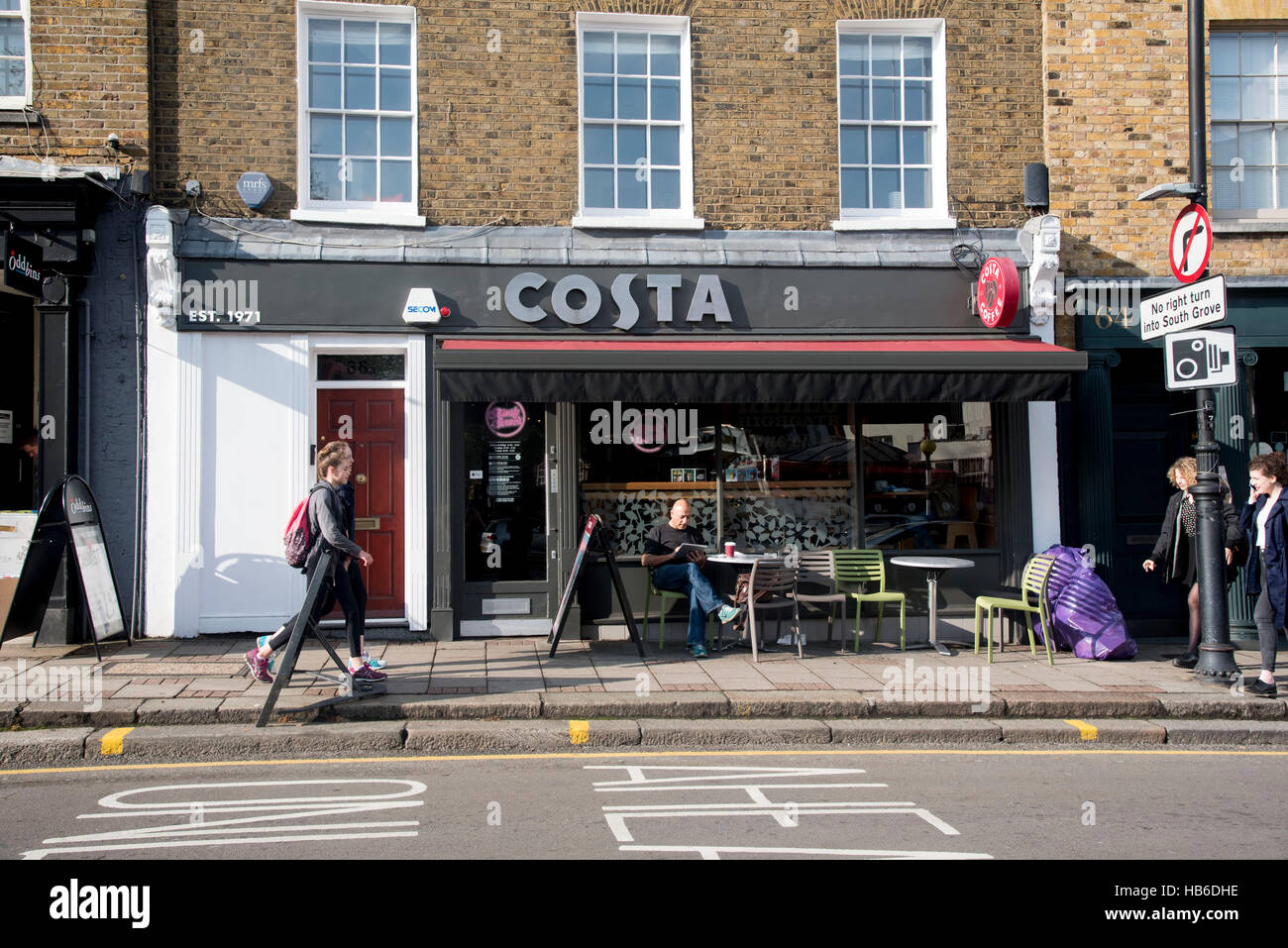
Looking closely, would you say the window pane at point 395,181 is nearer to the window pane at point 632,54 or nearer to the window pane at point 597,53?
the window pane at point 597,53

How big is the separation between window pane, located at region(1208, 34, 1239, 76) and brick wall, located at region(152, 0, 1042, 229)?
6.77 feet

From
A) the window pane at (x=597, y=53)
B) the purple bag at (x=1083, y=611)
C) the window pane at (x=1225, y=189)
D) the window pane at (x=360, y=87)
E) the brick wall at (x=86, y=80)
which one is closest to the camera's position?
the purple bag at (x=1083, y=611)

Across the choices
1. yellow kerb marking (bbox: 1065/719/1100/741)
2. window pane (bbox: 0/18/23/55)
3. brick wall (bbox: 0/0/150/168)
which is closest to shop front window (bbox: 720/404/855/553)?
yellow kerb marking (bbox: 1065/719/1100/741)

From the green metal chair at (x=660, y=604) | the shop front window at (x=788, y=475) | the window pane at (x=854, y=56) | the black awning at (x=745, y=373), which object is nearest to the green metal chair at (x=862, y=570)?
the shop front window at (x=788, y=475)

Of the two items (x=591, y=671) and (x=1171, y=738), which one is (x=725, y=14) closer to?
(x=591, y=671)

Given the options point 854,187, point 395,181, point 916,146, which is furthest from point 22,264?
point 916,146

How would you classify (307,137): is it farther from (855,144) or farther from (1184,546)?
(1184,546)

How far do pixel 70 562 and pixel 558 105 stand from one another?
647cm

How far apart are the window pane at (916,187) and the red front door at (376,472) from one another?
5892mm

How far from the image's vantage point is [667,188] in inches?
396

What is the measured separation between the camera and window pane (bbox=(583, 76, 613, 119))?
993cm

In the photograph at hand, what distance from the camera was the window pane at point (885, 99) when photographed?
33.6ft

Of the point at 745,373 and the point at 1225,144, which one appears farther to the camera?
the point at 1225,144

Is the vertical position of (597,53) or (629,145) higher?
(597,53)
